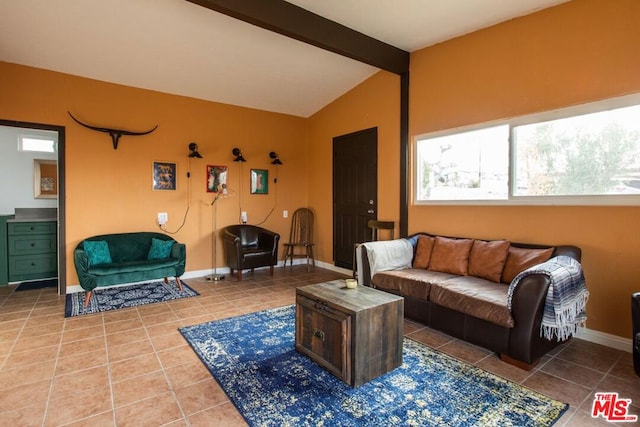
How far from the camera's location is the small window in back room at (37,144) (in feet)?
16.8

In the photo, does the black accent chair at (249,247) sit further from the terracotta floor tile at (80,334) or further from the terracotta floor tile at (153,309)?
the terracotta floor tile at (80,334)

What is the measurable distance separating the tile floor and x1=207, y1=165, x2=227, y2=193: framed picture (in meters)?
2.14

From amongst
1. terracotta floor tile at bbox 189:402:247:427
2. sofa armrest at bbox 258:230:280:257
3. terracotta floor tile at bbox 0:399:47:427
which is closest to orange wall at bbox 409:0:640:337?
sofa armrest at bbox 258:230:280:257

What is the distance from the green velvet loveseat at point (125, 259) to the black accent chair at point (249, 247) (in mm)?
787

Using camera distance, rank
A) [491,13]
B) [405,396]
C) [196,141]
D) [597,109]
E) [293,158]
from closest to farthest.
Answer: [405,396]
[597,109]
[491,13]
[196,141]
[293,158]

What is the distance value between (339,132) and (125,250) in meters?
3.62

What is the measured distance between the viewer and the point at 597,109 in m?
2.81

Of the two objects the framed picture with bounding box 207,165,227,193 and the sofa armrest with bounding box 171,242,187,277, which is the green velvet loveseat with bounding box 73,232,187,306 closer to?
the sofa armrest with bounding box 171,242,187,277

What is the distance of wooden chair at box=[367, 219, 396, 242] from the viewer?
455 cm

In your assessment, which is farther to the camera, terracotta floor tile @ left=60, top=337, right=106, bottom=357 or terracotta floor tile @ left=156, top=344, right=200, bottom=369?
terracotta floor tile @ left=60, top=337, right=106, bottom=357

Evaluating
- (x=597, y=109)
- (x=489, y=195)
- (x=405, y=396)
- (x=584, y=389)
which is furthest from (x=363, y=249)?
(x=597, y=109)

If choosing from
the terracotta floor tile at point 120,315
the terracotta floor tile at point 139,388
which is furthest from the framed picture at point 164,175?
the terracotta floor tile at point 139,388

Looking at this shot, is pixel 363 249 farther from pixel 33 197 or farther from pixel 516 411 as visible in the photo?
pixel 33 197

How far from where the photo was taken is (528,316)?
7.63 ft
